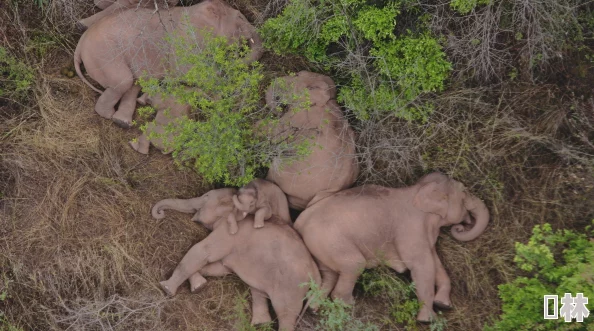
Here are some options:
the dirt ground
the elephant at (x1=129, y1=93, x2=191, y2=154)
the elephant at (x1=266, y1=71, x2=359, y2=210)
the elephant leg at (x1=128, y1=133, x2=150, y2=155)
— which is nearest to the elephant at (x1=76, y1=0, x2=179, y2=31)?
the dirt ground

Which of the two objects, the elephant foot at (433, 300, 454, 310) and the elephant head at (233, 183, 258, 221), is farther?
the elephant foot at (433, 300, 454, 310)

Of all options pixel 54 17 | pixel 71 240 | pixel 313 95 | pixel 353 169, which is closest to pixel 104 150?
pixel 71 240

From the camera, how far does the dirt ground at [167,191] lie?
398 cm

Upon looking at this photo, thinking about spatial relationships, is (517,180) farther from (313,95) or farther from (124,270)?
(124,270)

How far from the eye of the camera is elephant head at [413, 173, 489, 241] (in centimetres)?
394

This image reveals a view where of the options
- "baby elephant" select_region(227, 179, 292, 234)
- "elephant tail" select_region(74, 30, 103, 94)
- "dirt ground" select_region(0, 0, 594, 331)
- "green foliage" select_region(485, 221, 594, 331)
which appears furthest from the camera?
"elephant tail" select_region(74, 30, 103, 94)

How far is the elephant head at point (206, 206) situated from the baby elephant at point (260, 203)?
0.11 m

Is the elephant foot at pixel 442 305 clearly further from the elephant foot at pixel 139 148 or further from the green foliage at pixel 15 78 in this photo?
the green foliage at pixel 15 78

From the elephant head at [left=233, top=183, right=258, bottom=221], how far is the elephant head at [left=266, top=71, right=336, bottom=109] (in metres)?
0.69

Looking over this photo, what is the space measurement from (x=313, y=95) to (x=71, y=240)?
88.9 inches

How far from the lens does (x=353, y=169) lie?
4.16 meters

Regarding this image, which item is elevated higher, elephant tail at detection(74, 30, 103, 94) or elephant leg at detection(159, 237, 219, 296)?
elephant tail at detection(74, 30, 103, 94)

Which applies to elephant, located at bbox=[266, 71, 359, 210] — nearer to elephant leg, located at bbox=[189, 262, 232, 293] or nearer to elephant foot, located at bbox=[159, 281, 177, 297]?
elephant leg, located at bbox=[189, 262, 232, 293]

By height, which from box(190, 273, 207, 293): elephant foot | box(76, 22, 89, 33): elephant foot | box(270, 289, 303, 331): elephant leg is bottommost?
box(270, 289, 303, 331): elephant leg
